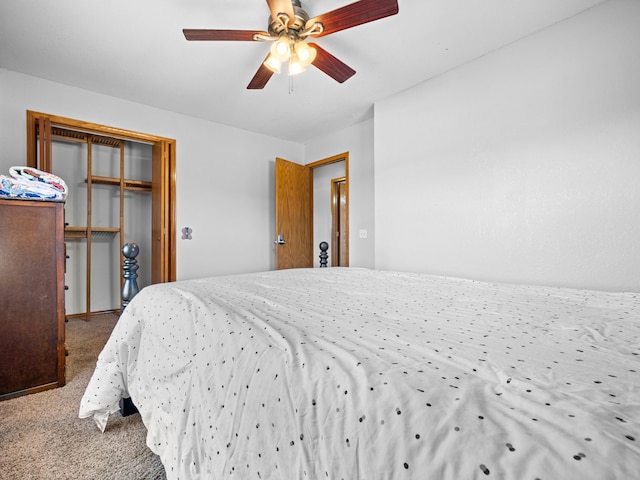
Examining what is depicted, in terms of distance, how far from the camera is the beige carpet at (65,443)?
1242 millimetres

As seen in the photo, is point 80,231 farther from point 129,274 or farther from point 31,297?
point 129,274

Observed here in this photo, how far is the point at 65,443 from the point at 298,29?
2.59 meters

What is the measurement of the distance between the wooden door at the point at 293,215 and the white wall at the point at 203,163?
286mm

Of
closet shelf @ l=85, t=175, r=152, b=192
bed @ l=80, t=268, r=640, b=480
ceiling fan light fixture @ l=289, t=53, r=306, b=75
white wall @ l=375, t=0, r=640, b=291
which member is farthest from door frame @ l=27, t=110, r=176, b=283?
white wall @ l=375, t=0, r=640, b=291

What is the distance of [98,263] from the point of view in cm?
389

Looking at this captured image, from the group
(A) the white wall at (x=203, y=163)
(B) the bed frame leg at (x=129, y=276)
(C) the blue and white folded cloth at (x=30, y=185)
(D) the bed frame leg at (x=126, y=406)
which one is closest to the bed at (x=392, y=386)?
(D) the bed frame leg at (x=126, y=406)

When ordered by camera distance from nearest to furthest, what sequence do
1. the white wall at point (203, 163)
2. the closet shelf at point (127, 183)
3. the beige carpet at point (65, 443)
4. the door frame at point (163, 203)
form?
1. the beige carpet at point (65, 443)
2. the white wall at point (203, 163)
3. the door frame at point (163, 203)
4. the closet shelf at point (127, 183)

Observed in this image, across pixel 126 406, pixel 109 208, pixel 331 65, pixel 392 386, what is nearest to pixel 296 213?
pixel 331 65

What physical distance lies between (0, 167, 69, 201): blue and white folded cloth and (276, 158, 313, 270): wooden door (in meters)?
2.47

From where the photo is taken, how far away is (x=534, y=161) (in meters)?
2.12

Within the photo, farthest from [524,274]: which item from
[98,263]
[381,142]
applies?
[98,263]

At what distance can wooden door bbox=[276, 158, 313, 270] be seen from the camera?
164 inches

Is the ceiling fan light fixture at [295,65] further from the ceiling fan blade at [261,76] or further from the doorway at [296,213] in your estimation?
the doorway at [296,213]

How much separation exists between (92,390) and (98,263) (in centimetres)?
314
